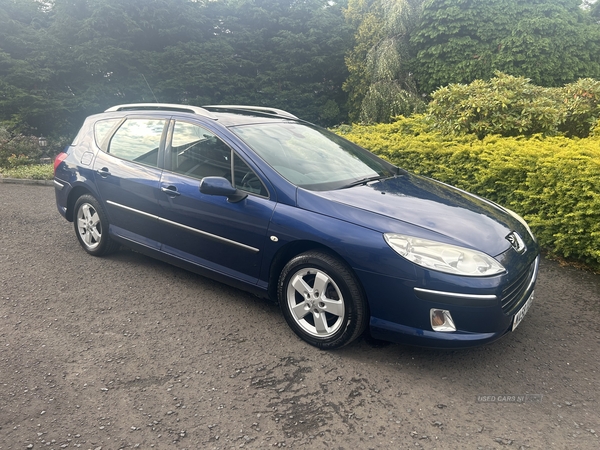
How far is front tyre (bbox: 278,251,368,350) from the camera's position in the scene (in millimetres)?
3023

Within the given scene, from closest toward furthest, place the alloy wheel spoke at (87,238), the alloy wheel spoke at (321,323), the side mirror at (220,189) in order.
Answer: the alloy wheel spoke at (321,323) → the side mirror at (220,189) → the alloy wheel spoke at (87,238)

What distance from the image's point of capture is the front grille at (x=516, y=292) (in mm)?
2896

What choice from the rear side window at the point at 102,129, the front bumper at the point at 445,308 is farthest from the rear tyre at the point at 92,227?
the front bumper at the point at 445,308

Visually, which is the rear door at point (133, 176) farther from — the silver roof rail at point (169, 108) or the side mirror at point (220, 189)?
the side mirror at point (220, 189)

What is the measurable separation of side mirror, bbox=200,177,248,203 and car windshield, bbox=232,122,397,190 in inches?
13.4

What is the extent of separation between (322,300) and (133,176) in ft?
7.39

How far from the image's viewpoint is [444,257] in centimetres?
284

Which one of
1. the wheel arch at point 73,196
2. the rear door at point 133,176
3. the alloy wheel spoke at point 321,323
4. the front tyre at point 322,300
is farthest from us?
the wheel arch at point 73,196

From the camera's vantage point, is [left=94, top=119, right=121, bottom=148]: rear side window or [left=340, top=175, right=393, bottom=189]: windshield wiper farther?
[left=94, top=119, right=121, bottom=148]: rear side window

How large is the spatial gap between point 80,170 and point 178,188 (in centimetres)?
165

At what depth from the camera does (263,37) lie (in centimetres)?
2612

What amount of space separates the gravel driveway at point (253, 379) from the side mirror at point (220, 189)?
99 cm

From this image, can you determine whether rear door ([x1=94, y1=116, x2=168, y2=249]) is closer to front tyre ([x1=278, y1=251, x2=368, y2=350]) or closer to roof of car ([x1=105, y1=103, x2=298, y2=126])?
roof of car ([x1=105, y1=103, x2=298, y2=126])

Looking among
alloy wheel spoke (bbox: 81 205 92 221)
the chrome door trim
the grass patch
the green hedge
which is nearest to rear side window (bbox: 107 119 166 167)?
the chrome door trim
